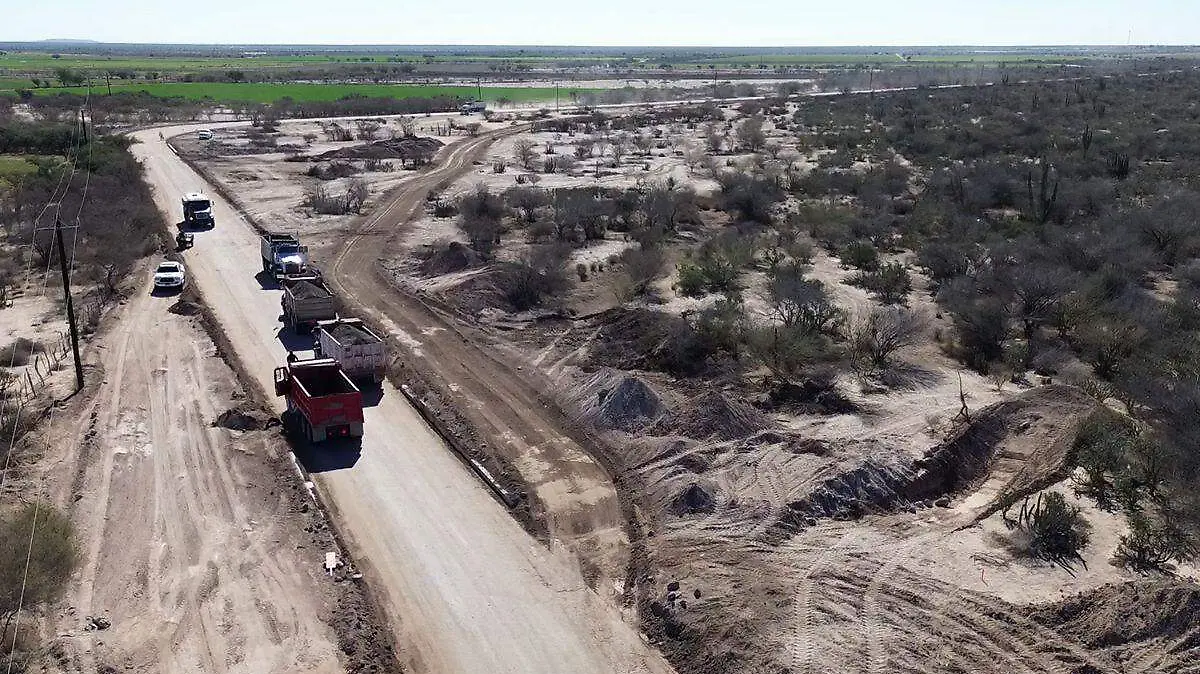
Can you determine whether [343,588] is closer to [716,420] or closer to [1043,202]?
[716,420]

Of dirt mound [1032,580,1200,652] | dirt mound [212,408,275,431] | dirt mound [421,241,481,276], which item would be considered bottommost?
dirt mound [212,408,275,431]

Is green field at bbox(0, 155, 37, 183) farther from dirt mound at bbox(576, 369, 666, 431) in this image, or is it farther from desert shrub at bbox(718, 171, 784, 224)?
dirt mound at bbox(576, 369, 666, 431)

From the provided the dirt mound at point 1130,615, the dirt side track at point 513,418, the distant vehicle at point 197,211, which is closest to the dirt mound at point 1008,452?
the dirt mound at point 1130,615

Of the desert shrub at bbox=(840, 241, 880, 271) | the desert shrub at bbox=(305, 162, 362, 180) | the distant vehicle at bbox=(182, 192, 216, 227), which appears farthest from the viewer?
the desert shrub at bbox=(305, 162, 362, 180)

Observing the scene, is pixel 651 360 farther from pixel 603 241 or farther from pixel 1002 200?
pixel 1002 200

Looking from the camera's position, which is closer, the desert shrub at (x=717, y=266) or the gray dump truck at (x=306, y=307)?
the gray dump truck at (x=306, y=307)

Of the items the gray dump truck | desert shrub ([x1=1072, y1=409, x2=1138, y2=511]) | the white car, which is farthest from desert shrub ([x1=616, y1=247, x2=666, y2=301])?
the white car

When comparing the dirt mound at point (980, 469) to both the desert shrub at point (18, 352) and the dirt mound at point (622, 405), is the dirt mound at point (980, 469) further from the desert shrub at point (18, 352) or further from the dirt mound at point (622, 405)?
the desert shrub at point (18, 352)
